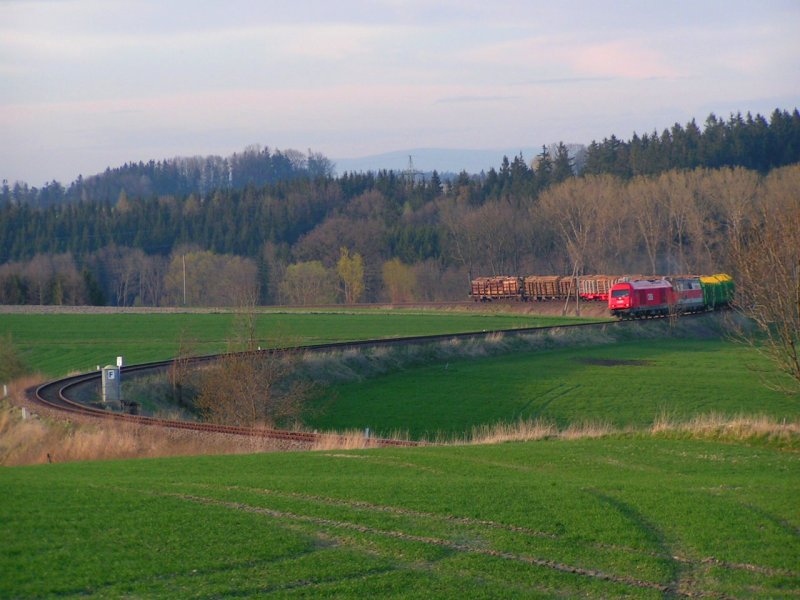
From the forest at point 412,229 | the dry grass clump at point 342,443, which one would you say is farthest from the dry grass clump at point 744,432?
the forest at point 412,229

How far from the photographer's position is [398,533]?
10758 millimetres

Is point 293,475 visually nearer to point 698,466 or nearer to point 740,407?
point 698,466

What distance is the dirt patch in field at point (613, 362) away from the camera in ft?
159

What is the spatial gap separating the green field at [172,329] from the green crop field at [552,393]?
16.9ft

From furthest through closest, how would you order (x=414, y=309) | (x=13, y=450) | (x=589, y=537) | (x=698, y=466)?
(x=414, y=309) < (x=13, y=450) < (x=698, y=466) < (x=589, y=537)

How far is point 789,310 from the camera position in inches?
826

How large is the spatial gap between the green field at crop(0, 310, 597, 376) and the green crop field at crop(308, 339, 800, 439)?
16.9 feet

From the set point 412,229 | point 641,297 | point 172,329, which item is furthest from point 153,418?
point 412,229

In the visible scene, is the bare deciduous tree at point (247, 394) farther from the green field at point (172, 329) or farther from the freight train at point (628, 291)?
the freight train at point (628, 291)

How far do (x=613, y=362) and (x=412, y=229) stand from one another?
76.7 meters

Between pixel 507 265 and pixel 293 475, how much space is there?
10231 cm

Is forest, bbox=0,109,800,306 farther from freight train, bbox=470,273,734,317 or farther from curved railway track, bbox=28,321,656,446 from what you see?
curved railway track, bbox=28,321,656,446

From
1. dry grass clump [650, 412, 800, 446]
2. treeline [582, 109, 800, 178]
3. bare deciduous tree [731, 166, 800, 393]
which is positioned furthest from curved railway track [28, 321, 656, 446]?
treeline [582, 109, 800, 178]

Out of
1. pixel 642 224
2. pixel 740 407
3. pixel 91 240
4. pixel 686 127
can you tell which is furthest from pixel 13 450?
pixel 686 127
